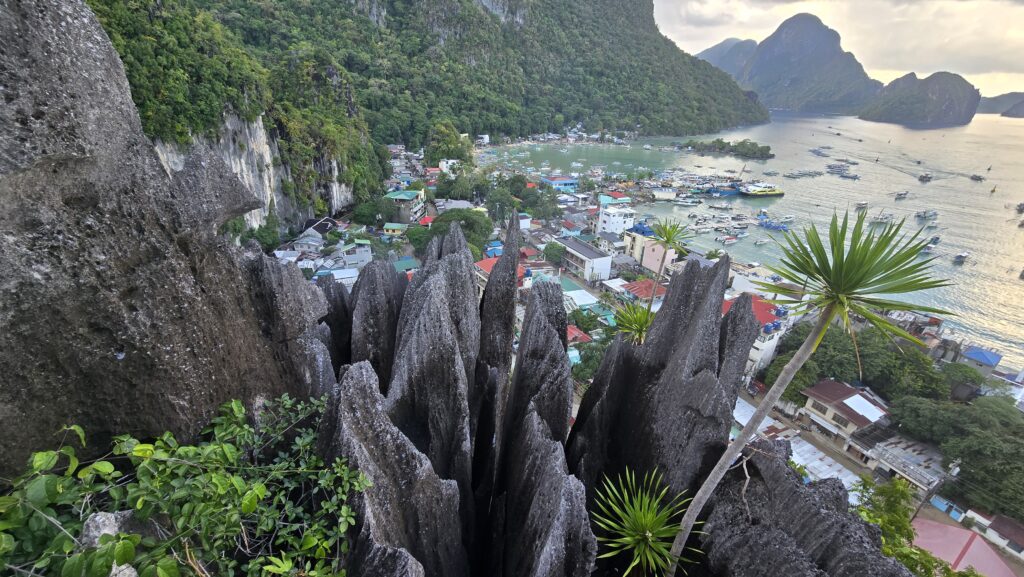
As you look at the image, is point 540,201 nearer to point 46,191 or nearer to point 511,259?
point 511,259

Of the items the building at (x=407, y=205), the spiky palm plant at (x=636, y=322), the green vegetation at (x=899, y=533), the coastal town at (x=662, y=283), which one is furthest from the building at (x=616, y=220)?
the green vegetation at (x=899, y=533)

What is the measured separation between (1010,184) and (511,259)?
106 metres

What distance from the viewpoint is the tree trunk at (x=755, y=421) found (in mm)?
3455

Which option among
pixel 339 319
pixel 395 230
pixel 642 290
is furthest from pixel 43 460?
pixel 395 230

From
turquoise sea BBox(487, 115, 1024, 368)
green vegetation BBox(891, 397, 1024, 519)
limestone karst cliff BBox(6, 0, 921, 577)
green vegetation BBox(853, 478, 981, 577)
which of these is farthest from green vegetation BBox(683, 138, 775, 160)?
limestone karst cliff BBox(6, 0, 921, 577)

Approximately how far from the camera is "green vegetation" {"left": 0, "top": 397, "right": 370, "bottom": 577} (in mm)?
1881

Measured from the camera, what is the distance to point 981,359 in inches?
1053

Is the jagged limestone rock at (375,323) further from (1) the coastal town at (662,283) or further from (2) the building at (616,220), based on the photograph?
(2) the building at (616,220)

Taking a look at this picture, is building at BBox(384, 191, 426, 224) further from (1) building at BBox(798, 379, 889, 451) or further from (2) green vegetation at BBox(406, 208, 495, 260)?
(1) building at BBox(798, 379, 889, 451)

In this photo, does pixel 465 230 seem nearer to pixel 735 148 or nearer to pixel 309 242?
pixel 309 242

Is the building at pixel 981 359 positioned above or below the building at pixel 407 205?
below

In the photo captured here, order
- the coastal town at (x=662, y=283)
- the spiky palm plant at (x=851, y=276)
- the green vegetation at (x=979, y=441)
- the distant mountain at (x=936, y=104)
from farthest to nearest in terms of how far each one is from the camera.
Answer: the distant mountain at (x=936, y=104) → the coastal town at (x=662, y=283) → the green vegetation at (x=979, y=441) → the spiky palm plant at (x=851, y=276)

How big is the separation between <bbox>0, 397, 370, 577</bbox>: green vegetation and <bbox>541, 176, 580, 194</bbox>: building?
54.7m

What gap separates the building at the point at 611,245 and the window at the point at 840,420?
20.2 meters
